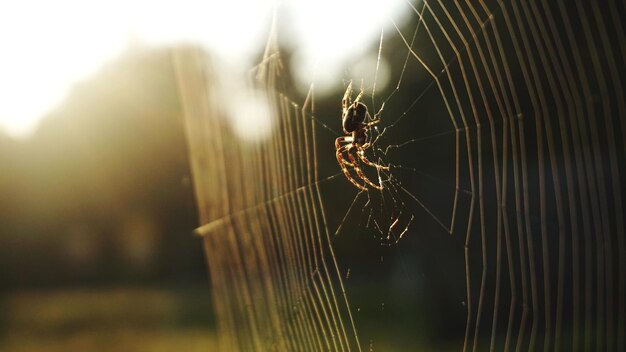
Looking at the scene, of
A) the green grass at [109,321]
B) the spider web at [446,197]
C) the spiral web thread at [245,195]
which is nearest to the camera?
the spider web at [446,197]

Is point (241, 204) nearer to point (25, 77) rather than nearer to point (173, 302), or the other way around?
point (173, 302)

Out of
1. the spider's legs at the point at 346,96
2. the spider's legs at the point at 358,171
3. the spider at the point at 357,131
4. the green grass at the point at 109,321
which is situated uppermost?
the spider's legs at the point at 346,96

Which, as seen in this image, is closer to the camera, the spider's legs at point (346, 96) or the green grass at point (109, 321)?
the spider's legs at point (346, 96)

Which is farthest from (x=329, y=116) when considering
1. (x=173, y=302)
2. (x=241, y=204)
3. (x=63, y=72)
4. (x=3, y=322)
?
(x=63, y=72)

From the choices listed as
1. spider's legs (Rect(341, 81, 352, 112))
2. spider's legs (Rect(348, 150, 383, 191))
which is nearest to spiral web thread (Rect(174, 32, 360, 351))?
spider's legs (Rect(341, 81, 352, 112))

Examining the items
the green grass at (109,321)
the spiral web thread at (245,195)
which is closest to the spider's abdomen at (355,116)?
the spiral web thread at (245,195)

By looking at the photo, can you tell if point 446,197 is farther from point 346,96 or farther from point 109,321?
point 346,96

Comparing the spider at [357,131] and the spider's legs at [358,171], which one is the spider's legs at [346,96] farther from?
the spider's legs at [358,171]
